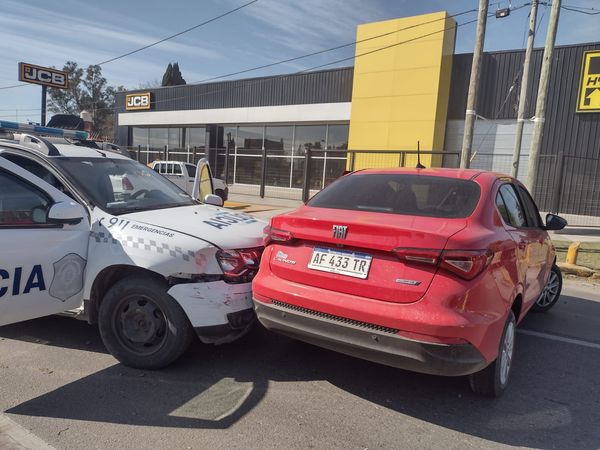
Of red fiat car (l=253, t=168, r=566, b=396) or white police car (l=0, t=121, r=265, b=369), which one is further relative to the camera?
white police car (l=0, t=121, r=265, b=369)

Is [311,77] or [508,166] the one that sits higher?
[311,77]

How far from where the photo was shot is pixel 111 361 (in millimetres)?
3711

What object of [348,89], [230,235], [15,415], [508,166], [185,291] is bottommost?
[15,415]

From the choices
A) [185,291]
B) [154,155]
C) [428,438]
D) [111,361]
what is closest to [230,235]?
[185,291]

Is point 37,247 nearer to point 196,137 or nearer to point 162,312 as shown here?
point 162,312

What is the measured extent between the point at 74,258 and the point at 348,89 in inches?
752

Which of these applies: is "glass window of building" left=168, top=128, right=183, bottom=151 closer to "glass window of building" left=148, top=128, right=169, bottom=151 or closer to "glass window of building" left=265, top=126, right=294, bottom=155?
"glass window of building" left=148, top=128, right=169, bottom=151

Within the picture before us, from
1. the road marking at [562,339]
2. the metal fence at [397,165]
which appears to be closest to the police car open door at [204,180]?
the metal fence at [397,165]

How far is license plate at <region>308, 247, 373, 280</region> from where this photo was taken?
296 cm

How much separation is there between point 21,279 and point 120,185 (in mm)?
1351

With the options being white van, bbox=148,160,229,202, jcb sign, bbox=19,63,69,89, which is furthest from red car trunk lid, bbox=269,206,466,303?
jcb sign, bbox=19,63,69,89

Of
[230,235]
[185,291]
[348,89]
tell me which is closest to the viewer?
[185,291]

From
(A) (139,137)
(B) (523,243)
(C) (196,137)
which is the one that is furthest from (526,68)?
(A) (139,137)

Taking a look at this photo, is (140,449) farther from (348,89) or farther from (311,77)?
(311,77)
